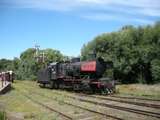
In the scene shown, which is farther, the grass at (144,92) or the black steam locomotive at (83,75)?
the black steam locomotive at (83,75)

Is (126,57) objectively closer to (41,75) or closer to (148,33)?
(148,33)

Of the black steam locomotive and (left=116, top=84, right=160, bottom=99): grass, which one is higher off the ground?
the black steam locomotive

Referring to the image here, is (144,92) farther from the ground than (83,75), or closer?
closer

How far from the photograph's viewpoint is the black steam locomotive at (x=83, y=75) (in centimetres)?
2536

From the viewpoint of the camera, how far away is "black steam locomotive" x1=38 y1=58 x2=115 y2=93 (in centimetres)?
2536

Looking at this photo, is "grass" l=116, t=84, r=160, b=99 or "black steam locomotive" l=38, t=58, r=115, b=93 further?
"black steam locomotive" l=38, t=58, r=115, b=93

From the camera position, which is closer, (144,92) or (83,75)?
(144,92)

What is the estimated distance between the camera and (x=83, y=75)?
27.3m

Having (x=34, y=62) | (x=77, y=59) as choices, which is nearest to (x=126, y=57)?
(x=77, y=59)

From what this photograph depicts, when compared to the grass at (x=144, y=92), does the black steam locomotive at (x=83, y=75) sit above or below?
above

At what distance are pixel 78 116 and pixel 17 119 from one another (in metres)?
2.87

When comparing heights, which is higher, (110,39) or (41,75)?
(110,39)

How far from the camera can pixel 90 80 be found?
25656mm

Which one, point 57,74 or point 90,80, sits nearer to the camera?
point 90,80
